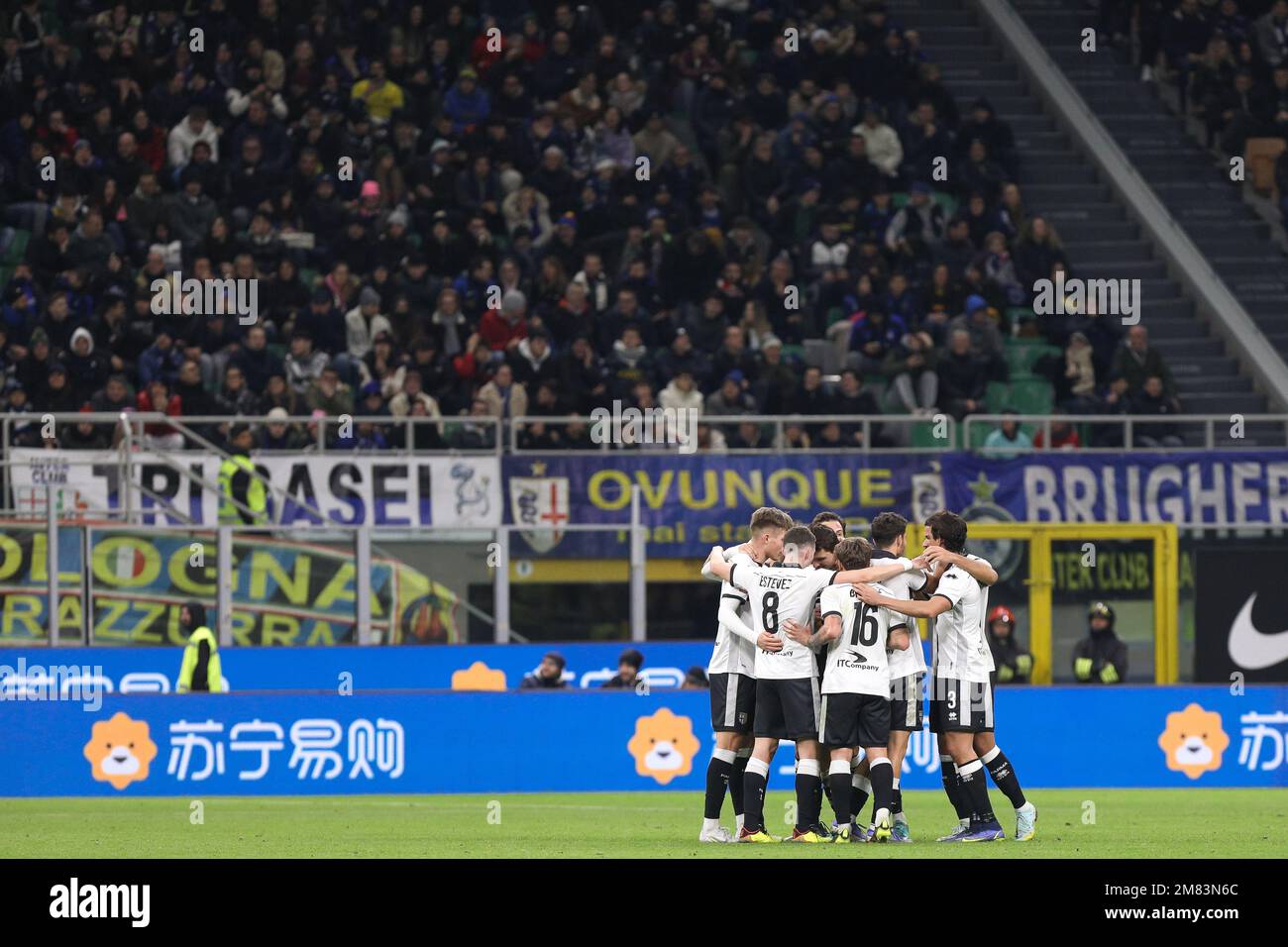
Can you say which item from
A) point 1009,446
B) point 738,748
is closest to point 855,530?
point 1009,446

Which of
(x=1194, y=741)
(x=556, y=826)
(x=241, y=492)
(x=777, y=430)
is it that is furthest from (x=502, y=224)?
(x=556, y=826)

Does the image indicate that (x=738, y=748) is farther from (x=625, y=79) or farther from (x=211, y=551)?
(x=625, y=79)

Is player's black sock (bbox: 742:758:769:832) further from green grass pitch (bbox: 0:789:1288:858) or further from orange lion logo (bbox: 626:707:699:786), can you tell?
orange lion logo (bbox: 626:707:699:786)

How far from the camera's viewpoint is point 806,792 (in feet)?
46.2

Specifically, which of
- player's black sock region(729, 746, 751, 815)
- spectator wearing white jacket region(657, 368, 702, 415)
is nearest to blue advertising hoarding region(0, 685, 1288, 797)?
player's black sock region(729, 746, 751, 815)

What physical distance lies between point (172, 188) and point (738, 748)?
16.4 metres

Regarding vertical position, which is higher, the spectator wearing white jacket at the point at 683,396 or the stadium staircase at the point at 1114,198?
the stadium staircase at the point at 1114,198

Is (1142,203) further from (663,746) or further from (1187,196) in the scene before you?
(663,746)

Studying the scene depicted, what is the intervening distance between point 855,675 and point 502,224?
16.2m

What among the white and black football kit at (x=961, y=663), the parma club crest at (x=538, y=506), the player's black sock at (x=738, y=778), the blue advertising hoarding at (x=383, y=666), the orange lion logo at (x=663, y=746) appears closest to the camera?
the white and black football kit at (x=961, y=663)

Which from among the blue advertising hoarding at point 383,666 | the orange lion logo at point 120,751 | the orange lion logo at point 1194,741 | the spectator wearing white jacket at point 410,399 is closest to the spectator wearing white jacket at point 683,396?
the spectator wearing white jacket at point 410,399

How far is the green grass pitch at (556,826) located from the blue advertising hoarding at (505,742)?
32cm

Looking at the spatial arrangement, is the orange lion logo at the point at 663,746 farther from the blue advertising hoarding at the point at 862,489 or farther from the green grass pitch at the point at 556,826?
the blue advertising hoarding at the point at 862,489

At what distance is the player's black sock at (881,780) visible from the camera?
13922 millimetres
